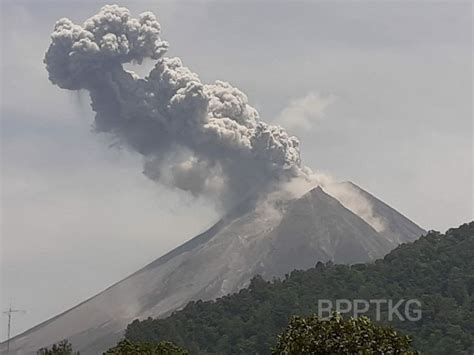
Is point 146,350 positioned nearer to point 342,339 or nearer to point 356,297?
point 342,339

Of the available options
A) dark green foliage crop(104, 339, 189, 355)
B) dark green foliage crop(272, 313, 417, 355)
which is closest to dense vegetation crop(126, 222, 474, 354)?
dark green foliage crop(104, 339, 189, 355)

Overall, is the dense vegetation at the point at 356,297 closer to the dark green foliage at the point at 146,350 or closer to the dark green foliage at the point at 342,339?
the dark green foliage at the point at 146,350

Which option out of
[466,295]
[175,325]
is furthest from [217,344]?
[466,295]

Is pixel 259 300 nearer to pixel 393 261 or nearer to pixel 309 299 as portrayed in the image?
pixel 309 299

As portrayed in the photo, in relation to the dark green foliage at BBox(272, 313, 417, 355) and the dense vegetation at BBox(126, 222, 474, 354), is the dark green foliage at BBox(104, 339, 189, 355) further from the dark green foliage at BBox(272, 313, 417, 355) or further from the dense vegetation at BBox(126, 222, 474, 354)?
the dense vegetation at BBox(126, 222, 474, 354)

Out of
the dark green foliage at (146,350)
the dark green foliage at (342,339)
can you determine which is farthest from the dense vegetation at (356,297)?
the dark green foliage at (342,339)

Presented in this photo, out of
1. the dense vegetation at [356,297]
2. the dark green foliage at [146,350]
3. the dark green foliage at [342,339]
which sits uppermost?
the dense vegetation at [356,297]

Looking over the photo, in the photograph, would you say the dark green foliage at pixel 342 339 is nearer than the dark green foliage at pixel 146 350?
Yes

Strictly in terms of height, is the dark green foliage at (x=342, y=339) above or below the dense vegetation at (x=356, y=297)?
below
